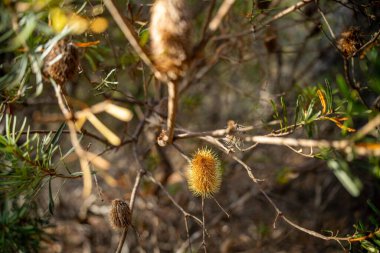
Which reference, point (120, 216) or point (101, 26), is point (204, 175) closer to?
point (120, 216)

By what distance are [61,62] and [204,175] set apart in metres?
0.47

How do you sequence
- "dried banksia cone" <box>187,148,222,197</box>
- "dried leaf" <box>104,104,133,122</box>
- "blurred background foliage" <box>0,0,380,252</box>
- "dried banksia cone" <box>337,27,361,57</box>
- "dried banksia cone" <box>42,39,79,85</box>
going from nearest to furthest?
"dried leaf" <box>104,104,133,122</box>
"dried banksia cone" <box>42,39,79,85</box>
"dried banksia cone" <box>187,148,222,197</box>
"dried banksia cone" <box>337,27,361,57</box>
"blurred background foliage" <box>0,0,380,252</box>

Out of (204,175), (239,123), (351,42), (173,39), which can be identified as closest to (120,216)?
(204,175)

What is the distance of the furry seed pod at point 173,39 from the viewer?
0.58m

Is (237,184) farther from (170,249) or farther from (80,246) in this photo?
(80,246)

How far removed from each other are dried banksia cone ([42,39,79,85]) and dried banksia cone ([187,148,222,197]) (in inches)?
16.1

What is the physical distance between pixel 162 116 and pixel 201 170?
13.7 inches

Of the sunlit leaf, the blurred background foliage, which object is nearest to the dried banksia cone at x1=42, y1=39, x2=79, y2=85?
the sunlit leaf

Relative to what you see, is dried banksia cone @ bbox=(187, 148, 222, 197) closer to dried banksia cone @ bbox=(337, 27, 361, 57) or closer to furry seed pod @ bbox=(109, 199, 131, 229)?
furry seed pod @ bbox=(109, 199, 131, 229)

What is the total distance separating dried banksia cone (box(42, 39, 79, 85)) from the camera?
0.69 meters

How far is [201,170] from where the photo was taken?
3.04ft

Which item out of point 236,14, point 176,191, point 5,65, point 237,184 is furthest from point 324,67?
point 5,65

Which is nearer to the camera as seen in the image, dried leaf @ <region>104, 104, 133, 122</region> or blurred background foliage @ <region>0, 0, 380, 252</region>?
dried leaf @ <region>104, 104, 133, 122</region>

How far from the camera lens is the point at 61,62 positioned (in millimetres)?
693
